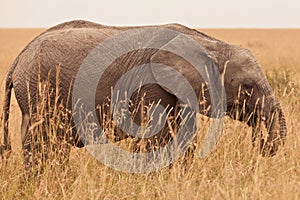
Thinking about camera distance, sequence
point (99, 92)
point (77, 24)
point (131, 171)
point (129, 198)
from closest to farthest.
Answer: point (129, 198), point (131, 171), point (99, 92), point (77, 24)

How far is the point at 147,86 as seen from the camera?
4520mm

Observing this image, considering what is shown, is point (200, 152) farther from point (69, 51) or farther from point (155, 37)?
point (69, 51)

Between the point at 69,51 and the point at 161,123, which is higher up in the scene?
the point at 69,51

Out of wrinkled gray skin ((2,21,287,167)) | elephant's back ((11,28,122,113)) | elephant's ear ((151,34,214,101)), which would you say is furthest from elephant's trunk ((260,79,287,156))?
elephant's back ((11,28,122,113))

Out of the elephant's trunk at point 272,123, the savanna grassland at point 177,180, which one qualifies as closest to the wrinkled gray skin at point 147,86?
the elephant's trunk at point 272,123

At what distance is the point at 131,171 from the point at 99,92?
731 mm

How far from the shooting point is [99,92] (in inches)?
177

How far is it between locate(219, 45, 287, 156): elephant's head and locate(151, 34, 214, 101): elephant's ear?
0.21 meters

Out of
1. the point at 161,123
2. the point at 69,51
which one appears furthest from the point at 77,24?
the point at 161,123

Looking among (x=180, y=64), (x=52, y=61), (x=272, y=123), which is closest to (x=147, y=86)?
(x=180, y=64)

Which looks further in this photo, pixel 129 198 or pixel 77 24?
pixel 77 24

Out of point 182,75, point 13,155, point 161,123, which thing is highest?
point 182,75

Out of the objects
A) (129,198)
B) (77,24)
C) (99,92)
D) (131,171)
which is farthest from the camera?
(77,24)

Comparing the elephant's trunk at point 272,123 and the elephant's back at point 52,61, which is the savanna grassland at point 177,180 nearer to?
the elephant's trunk at point 272,123
